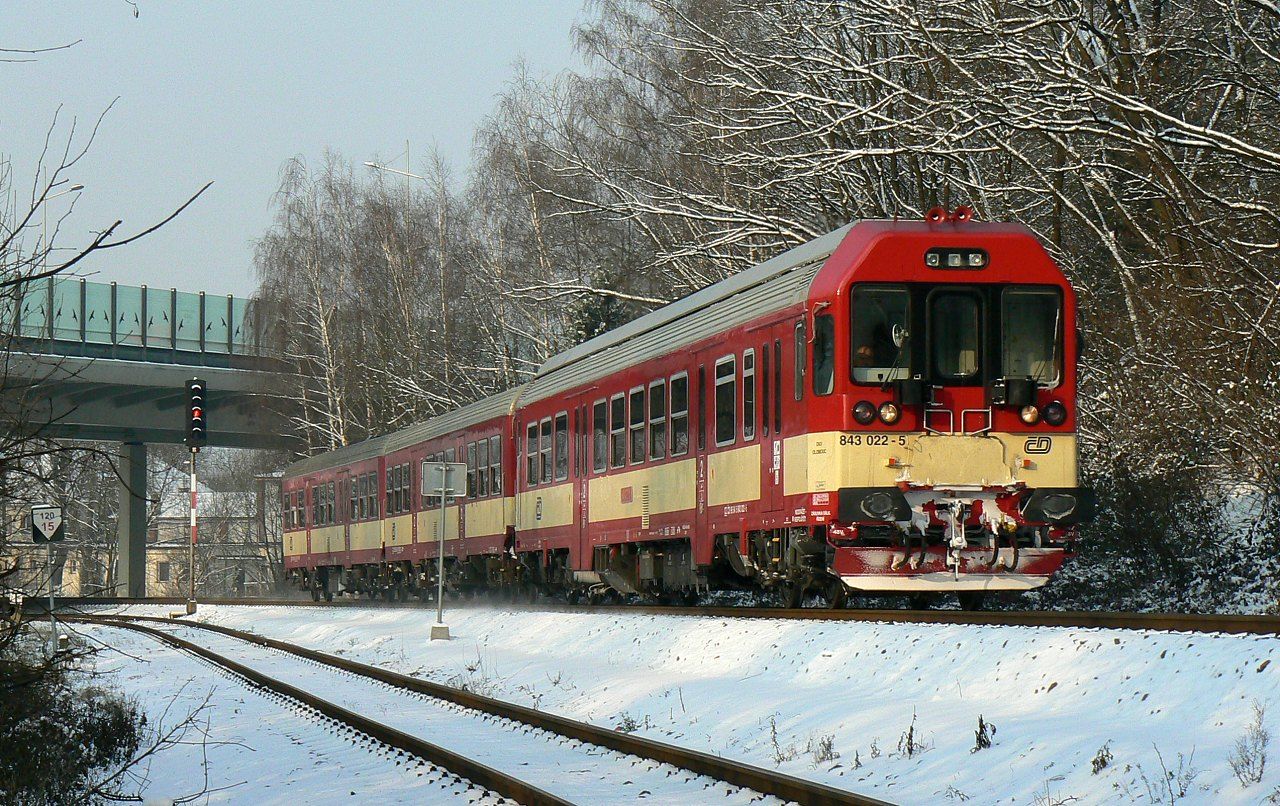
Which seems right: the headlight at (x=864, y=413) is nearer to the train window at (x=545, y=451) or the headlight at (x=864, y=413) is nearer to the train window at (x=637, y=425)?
the train window at (x=637, y=425)

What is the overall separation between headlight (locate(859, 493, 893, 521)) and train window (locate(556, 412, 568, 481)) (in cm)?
893

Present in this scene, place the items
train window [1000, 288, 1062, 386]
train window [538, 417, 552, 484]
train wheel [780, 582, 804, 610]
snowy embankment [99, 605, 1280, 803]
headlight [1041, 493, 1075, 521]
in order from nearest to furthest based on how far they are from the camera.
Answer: snowy embankment [99, 605, 1280, 803] < headlight [1041, 493, 1075, 521] < train window [1000, 288, 1062, 386] < train wheel [780, 582, 804, 610] < train window [538, 417, 552, 484]

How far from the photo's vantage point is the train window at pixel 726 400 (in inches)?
631

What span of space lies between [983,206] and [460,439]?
33.6ft

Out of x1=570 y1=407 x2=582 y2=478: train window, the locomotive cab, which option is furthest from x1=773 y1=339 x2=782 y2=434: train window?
x1=570 y1=407 x2=582 y2=478: train window

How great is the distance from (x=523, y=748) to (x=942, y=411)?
16.8 feet

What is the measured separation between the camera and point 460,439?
28.0 metres

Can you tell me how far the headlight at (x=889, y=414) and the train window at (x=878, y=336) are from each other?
218 millimetres

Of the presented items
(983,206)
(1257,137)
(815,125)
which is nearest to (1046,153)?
(983,206)

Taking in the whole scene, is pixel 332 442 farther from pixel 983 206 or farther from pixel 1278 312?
pixel 1278 312

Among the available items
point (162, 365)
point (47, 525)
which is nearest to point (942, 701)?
point (47, 525)

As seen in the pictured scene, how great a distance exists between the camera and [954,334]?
14094 mm

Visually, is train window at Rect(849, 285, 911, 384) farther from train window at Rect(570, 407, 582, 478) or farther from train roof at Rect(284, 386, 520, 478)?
train roof at Rect(284, 386, 520, 478)

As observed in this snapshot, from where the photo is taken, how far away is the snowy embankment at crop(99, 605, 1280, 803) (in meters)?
7.62
